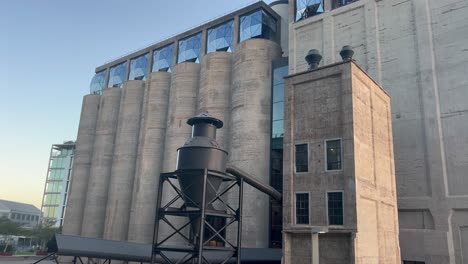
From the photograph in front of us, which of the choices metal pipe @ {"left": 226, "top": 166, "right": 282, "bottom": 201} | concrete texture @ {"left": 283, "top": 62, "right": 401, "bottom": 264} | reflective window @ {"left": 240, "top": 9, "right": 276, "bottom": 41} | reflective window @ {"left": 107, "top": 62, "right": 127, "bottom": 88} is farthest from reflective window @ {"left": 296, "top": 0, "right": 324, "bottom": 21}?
reflective window @ {"left": 107, "top": 62, "right": 127, "bottom": 88}


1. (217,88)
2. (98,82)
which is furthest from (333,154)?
(98,82)

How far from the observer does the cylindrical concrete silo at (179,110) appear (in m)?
40.7

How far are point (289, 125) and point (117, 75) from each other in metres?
42.1

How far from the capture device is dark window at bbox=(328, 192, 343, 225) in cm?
1936

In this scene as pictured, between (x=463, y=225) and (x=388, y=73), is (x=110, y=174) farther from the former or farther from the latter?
(x=463, y=225)

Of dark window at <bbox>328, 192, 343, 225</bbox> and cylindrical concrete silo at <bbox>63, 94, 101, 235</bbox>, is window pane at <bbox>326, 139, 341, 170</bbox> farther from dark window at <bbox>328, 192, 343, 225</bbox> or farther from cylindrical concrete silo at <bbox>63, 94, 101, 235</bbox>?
cylindrical concrete silo at <bbox>63, 94, 101, 235</bbox>

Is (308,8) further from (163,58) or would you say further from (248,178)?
(163,58)

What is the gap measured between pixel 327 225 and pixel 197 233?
6.81 metres

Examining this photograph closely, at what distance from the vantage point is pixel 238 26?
42.0m

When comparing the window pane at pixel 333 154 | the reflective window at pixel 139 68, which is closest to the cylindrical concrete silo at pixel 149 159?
the reflective window at pixel 139 68

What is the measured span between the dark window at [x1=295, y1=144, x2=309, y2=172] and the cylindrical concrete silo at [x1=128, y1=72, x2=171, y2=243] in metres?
24.3

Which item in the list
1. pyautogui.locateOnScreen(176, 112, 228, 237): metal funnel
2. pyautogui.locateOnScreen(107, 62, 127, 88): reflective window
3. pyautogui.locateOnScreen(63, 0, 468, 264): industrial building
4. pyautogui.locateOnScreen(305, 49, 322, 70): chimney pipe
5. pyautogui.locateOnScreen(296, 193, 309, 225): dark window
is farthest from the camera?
pyautogui.locateOnScreen(107, 62, 127, 88): reflective window

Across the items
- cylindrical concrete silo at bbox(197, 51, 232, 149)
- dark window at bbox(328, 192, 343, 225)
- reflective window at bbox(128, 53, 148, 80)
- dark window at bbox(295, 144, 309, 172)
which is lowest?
dark window at bbox(328, 192, 343, 225)

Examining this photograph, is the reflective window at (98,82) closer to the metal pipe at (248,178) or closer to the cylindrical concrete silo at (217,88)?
the cylindrical concrete silo at (217,88)
